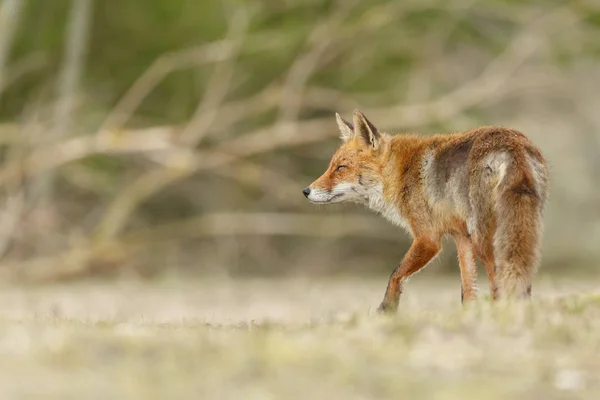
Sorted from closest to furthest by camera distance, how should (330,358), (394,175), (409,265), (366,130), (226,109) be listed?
(330,358)
(409,265)
(394,175)
(366,130)
(226,109)

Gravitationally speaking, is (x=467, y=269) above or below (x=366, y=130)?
below

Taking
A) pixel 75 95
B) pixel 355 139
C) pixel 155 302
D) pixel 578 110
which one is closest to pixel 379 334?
pixel 355 139

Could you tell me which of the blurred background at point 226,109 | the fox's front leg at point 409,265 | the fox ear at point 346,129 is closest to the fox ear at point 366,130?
the fox ear at point 346,129

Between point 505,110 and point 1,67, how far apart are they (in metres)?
9.28

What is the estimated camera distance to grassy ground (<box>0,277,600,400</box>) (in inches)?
130

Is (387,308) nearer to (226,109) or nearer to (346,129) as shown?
(346,129)

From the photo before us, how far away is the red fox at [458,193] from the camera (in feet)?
16.1

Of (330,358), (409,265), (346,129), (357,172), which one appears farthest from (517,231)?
(346,129)

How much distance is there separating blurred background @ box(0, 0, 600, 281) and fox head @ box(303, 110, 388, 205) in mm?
7335

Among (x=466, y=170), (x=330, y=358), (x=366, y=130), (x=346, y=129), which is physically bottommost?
(x=330, y=358)

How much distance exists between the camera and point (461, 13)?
14477 millimetres

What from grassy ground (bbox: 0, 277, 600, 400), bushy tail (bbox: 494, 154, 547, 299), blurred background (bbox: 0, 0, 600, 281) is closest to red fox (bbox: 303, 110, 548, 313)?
bushy tail (bbox: 494, 154, 547, 299)

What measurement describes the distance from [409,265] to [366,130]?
104 cm

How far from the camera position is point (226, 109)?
46.6 feet
